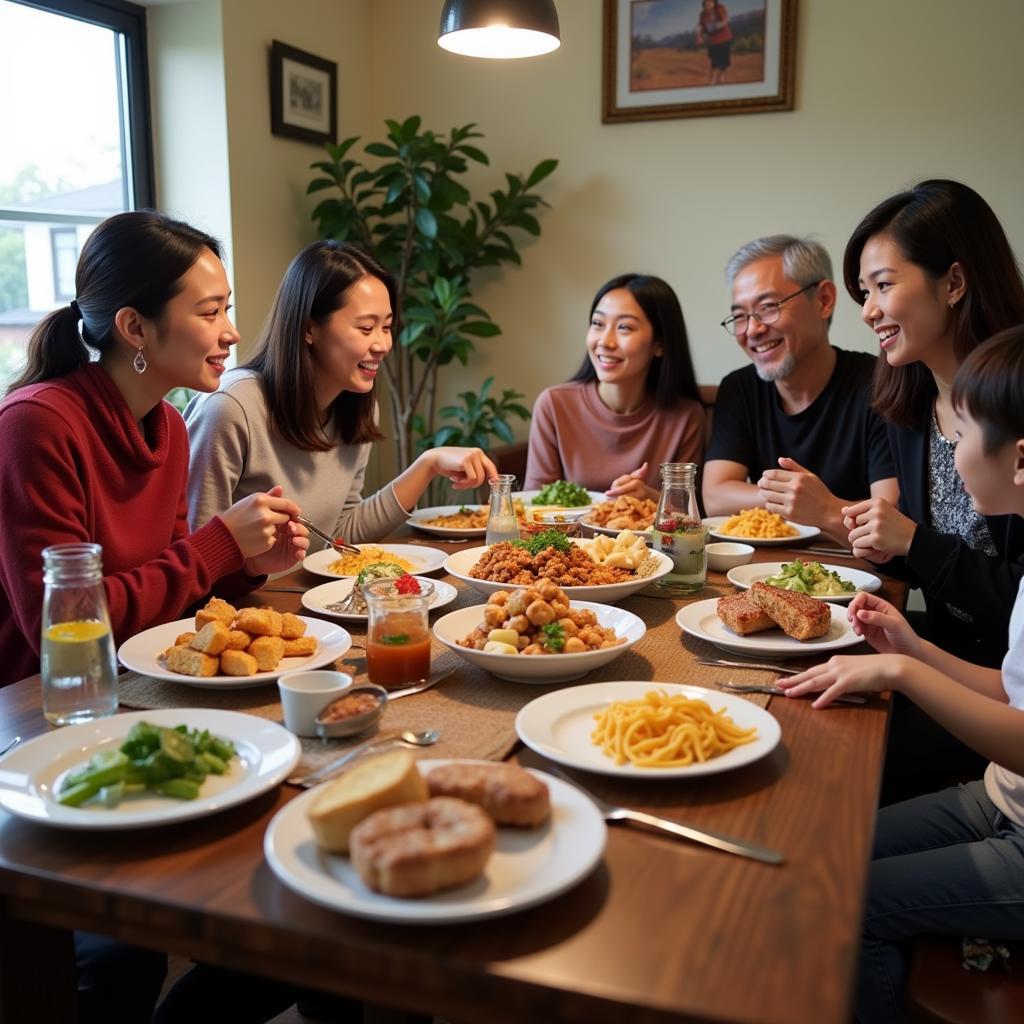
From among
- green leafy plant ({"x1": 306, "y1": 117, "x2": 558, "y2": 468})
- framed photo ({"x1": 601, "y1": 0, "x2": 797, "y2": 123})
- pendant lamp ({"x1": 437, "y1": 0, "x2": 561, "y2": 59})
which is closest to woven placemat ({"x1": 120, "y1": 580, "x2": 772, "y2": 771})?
pendant lamp ({"x1": 437, "y1": 0, "x2": 561, "y2": 59})

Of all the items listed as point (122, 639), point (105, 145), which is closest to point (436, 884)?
point (122, 639)

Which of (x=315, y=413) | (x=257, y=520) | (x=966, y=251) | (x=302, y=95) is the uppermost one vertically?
(x=302, y=95)

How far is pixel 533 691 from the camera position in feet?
4.67

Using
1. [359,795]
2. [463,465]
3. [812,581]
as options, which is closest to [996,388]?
[812,581]

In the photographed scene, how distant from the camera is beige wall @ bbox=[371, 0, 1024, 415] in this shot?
417cm

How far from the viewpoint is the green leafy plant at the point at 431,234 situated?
446cm

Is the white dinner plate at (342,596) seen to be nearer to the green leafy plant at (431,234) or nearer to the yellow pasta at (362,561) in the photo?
the yellow pasta at (362,561)

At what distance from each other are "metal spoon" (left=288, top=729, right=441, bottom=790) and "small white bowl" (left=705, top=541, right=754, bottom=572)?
111 centimetres

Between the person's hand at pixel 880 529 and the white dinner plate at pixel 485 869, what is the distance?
1.17 metres

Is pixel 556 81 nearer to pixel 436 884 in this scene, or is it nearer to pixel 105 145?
pixel 105 145

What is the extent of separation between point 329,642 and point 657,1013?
93 cm

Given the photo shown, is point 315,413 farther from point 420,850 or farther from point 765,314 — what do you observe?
point 420,850

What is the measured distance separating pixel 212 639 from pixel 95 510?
54cm

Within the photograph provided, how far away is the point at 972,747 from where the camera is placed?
1.38 meters
